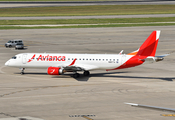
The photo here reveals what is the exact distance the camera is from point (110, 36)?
3979 inches

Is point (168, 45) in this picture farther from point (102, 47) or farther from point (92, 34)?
point (92, 34)

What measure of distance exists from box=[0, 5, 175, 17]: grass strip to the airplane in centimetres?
10785

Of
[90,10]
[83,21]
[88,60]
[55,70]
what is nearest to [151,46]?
[88,60]

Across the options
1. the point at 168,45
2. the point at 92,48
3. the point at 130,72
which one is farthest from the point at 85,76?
the point at 168,45

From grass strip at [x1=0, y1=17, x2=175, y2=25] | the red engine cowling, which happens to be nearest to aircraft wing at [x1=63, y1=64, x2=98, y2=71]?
the red engine cowling

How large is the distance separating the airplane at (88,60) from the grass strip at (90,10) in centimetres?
10785

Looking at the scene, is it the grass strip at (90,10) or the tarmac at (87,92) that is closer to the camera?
the tarmac at (87,92)

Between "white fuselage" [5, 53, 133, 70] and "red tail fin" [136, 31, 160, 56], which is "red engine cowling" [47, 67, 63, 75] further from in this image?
"red tail fin" [136, 31, 160, 56]

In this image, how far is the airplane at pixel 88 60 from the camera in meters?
48.7

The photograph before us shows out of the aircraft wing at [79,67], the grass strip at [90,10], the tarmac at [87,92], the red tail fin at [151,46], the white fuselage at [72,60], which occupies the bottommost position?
the tarmac at [87,92]

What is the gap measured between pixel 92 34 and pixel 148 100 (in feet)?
226

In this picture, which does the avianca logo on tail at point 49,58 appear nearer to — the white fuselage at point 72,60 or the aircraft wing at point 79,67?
the white fuselage at point 72,60

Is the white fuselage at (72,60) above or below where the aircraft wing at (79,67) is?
above

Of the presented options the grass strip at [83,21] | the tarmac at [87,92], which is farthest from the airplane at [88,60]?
the grass strip at [83,21]
